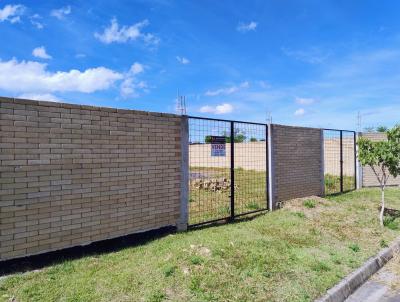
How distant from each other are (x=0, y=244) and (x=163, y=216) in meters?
2.76

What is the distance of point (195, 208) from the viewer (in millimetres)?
9164

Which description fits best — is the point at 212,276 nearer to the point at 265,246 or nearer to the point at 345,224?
the point at 265,246

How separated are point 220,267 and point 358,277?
2.10 m

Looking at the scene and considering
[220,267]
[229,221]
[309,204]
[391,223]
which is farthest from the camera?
[309,204]

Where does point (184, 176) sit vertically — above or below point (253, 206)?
above

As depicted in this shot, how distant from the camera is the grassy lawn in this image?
13.0 ft

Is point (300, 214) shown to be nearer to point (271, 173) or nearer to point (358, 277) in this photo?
point (271, 173)

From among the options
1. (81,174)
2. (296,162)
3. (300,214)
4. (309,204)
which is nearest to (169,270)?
(81,174)

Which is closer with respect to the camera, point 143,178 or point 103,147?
point 103,147

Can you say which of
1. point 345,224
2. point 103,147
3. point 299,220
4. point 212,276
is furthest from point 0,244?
point 345,224

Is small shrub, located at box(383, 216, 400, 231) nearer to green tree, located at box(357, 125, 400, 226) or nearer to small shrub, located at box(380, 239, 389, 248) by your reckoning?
green tree, located at box(357, 125, 400, 226)

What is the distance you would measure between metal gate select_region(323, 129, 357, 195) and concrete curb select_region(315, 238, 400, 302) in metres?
6.06

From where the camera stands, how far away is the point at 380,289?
15.9 feet

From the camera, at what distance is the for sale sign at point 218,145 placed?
24.0 feet
